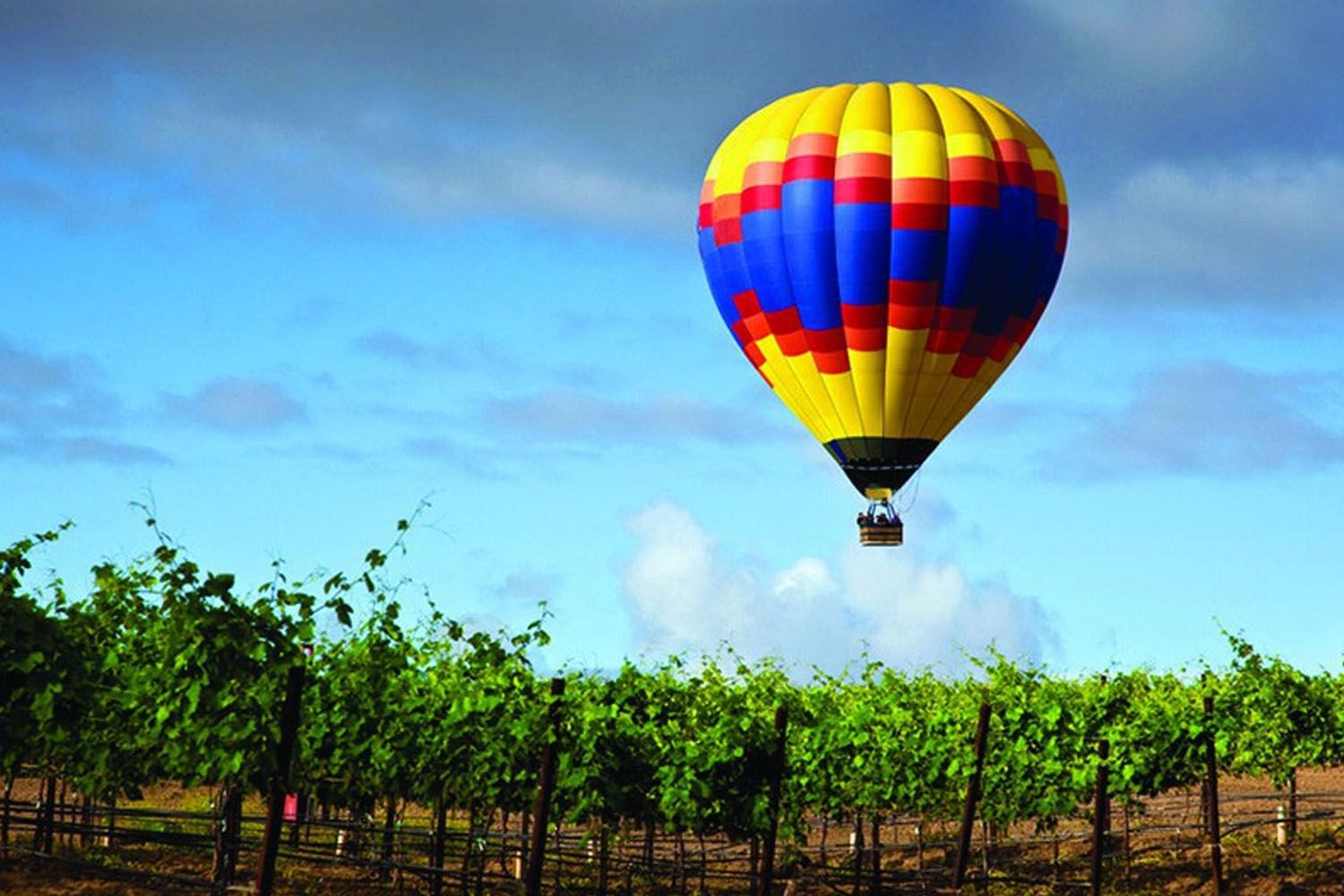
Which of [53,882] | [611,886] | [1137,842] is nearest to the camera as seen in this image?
[53,882]

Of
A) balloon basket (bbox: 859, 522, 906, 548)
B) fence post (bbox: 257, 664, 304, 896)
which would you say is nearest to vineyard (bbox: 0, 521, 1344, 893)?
fence post (bbox: 257, 664, 304, 896)

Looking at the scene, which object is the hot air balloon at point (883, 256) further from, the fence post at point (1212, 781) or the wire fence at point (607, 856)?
the fence post at point (1212, 781)

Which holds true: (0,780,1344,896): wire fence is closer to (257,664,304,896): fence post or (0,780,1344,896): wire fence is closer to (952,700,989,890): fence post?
(952,700,989,890): fence post

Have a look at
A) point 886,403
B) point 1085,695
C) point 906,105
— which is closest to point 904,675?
point 886,403

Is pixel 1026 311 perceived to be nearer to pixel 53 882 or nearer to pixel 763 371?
pixel 763 371

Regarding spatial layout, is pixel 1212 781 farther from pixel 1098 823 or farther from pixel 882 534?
pixel 882 534

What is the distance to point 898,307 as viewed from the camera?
35.4m

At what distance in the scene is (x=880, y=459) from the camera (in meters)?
37.5

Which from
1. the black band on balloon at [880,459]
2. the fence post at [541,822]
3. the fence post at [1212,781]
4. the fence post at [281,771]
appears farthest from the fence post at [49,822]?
the black band on balloon at [880,459]

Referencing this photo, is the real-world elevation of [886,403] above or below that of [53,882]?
above

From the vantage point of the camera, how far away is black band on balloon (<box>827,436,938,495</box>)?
37.3 m

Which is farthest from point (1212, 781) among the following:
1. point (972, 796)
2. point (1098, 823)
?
point (972, 796)

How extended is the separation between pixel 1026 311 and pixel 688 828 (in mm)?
15437

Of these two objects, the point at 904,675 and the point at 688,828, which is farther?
the point at 904,675
